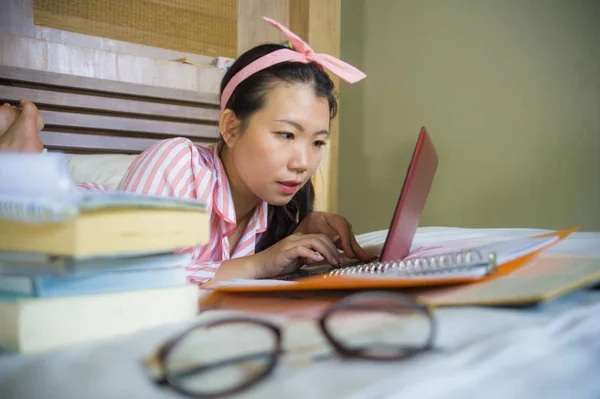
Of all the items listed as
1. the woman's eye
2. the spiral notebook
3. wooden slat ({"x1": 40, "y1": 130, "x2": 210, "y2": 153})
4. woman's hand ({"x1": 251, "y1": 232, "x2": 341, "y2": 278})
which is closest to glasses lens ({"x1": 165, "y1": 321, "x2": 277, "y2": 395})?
the spiral notebook

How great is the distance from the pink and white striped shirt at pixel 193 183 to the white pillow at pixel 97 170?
0.97ft

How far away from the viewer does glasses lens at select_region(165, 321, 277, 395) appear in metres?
0.27

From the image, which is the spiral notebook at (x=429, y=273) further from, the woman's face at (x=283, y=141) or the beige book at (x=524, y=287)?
the woman's face at (x=283, y=141)

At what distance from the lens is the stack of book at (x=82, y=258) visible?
0.34 m

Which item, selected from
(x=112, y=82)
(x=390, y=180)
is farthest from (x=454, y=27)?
(x=112, y=82)

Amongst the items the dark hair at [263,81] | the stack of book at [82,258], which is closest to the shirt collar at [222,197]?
the dark hair at [263,81]

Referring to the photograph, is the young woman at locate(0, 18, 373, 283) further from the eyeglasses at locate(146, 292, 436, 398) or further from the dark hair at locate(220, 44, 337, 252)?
the eyeglasses at locate(146, 292, 436, 398)

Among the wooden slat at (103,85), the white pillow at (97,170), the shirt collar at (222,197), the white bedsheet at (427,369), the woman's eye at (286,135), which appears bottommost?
the white bedsheet at (427,369)

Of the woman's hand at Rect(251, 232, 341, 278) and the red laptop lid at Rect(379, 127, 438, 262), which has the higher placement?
the red laptop lid at Rect(379, 127, 438, 262)

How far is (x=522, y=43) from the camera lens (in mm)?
1823

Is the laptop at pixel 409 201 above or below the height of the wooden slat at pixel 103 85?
below

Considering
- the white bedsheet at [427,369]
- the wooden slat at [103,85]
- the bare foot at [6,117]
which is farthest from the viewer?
the wooden slat at [103,85]

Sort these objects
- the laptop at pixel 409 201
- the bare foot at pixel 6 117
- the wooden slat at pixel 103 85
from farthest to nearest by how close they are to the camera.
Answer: the wooden slat at pixel 103 85
the bare foot at pixel 6 117
the laptop at pixel 409 201

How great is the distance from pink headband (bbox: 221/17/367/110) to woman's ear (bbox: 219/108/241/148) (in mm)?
73
